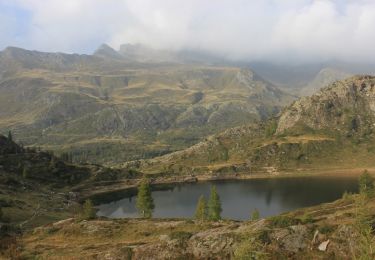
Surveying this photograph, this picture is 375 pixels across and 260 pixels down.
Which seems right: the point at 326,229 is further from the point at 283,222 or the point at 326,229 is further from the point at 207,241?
the point at 207,241

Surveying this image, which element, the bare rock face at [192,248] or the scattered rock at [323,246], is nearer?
the scattered rock at [323,246]

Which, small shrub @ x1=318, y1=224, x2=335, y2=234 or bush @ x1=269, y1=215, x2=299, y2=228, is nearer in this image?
small shrub @ x1=318, y1=224, x2=335, y2=234

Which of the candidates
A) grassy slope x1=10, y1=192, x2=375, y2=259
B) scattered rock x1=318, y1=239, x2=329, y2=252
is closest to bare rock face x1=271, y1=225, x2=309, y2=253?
grassy slope x1=10, y1=192, x2=375, y2=259

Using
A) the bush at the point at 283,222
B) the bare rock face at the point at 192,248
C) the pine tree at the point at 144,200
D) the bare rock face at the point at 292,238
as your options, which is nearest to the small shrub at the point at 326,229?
the bare rock face at the point at 292,238

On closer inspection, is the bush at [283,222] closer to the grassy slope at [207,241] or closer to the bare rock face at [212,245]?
the grassy slope at [207,241]

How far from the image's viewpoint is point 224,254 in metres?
53.6

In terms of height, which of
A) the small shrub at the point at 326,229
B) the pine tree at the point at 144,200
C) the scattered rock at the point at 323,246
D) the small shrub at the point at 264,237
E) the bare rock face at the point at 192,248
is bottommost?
the pine tree at the point at 144,200

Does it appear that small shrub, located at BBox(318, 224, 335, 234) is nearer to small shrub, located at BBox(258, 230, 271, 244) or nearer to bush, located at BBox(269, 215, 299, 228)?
bush, located at BBox(269, 215, 299, 228)

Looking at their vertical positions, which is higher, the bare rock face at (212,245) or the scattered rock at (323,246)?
the scattered rock at (323,246)

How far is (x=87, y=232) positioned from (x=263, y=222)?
1297 inches

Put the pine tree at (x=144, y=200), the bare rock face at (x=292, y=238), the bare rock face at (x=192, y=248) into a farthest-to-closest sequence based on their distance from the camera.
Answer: the pine tree at (x=144, y=200) < the bare rock face at (x=192, y=248) < the bare rock face at (x=292, y=238)

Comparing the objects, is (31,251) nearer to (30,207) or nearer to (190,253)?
(190,253)

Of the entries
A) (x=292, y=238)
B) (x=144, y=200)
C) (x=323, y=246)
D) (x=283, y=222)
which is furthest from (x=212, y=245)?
(x=144, y=200)

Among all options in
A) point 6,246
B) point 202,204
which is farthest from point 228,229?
point 202,204
